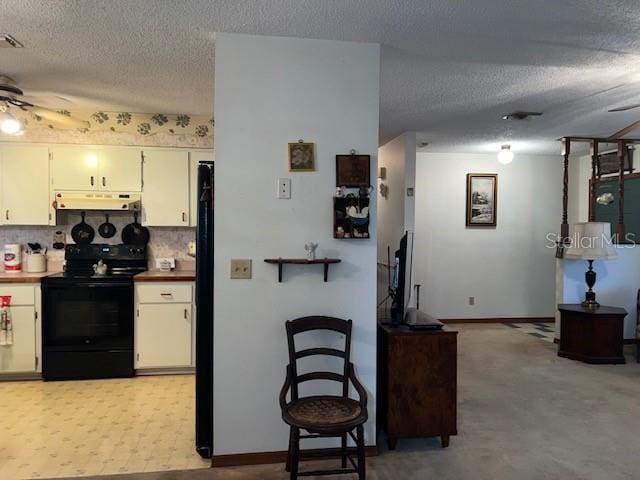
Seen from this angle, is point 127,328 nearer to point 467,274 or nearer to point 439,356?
point 439,356

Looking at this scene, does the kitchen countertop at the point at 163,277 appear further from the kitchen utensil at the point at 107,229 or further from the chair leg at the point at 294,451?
the chair leg at the point at 294,451

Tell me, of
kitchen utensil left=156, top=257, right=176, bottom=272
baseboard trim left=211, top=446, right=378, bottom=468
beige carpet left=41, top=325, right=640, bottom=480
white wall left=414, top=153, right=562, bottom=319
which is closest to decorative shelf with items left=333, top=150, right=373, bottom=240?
baseboard trim left=211, top=446, right=378, bottom=468

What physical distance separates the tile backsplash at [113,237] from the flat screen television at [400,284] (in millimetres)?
2501

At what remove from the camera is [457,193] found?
21.0 feet

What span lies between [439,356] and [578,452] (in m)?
1.04

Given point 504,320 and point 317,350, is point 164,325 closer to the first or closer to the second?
point 317,350

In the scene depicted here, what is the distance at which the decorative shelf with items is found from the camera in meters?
2.59

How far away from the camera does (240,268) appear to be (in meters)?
2.55

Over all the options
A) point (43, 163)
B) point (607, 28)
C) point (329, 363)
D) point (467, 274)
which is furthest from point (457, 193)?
point (43, 163)

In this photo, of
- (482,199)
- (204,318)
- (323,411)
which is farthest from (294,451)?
(482,199)

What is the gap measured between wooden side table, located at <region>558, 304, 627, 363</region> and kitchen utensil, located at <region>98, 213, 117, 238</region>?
4.88 m

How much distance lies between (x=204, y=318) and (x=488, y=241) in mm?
4941

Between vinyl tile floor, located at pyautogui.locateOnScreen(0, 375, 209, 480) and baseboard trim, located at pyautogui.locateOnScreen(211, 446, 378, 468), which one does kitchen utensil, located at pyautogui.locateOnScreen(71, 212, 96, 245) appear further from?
baseboard trim, located at pyautogui.locateOnScreen(211, 446, 378, 468)

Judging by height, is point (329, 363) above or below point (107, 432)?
above
